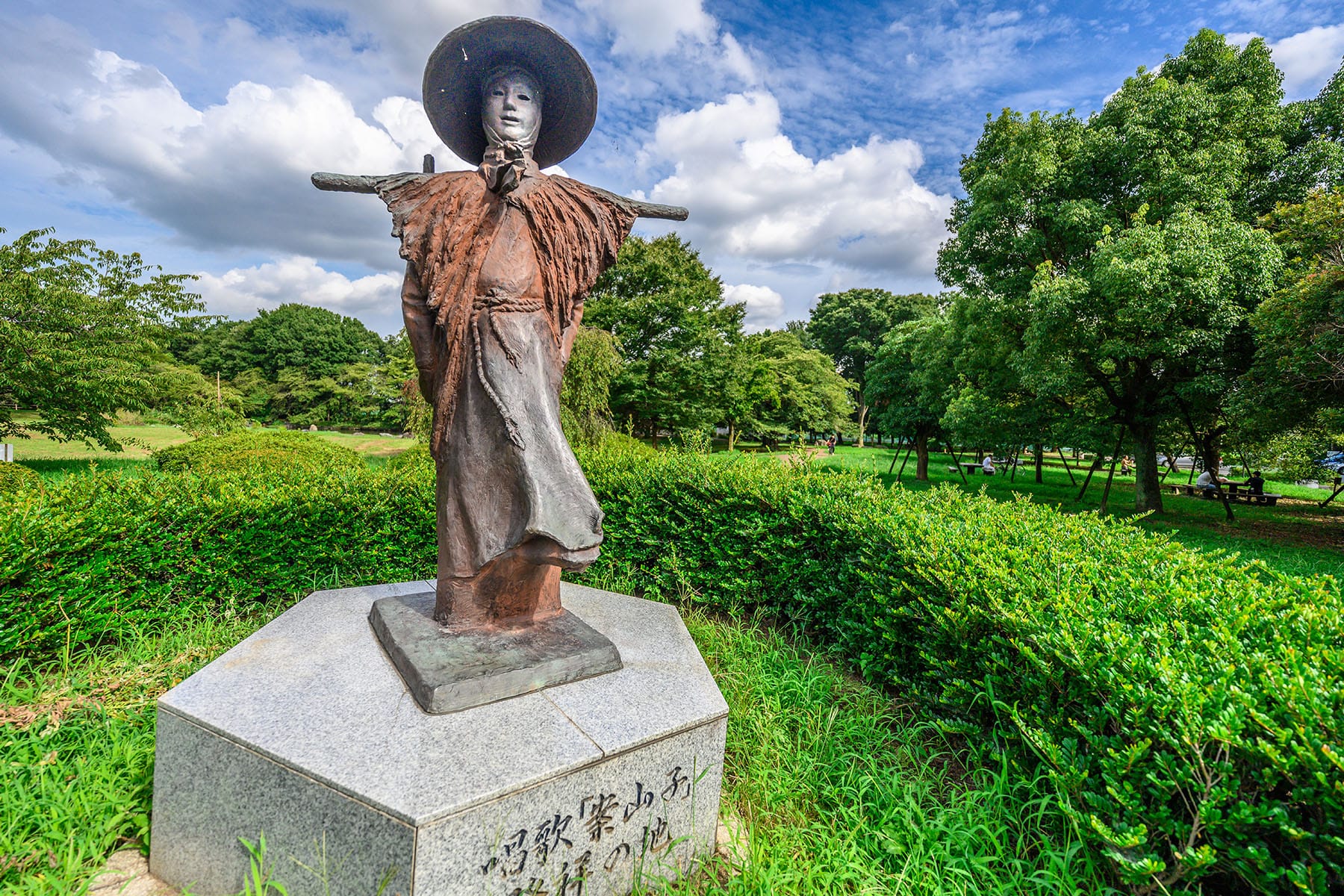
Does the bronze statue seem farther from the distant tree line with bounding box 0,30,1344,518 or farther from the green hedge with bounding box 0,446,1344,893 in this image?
the distant tree line with bounding box 0,30,1344,518

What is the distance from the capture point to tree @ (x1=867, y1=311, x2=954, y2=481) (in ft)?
49.3

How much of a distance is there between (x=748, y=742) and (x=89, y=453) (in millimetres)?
21034

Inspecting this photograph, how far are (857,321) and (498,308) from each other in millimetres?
42922

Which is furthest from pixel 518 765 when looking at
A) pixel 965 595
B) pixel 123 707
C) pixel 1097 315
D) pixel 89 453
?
pixel 89 453

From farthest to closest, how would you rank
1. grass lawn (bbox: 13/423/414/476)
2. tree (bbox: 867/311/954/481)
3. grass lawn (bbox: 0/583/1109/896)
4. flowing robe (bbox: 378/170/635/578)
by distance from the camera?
tree (bbox: 867/311/954/481) < grass lawn (bbox: 13/423/414/476) < flowing robe (bbox: 378/170/635/578) < grass lawn (bbox: 0/583/1109/896)

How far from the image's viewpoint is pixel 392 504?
475 centimetres

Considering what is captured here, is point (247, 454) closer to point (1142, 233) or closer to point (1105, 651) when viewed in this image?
point (1105, 651)

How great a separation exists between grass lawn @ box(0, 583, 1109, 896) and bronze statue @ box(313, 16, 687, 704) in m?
1.19

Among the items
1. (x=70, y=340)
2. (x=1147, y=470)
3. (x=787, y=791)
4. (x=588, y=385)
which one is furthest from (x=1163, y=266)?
(x=70, y=340)

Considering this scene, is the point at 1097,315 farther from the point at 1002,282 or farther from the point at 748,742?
the point at 748,742

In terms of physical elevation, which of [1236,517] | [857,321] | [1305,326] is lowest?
[1236,517]

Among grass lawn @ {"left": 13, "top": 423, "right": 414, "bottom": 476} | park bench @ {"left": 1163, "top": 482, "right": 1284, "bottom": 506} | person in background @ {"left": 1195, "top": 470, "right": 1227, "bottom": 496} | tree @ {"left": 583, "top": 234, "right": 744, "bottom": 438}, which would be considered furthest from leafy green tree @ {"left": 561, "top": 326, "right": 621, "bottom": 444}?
person in background @ {"left": 1195, "top": 470, "right": 1227, "bottom": 496}

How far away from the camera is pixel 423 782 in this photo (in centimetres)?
175

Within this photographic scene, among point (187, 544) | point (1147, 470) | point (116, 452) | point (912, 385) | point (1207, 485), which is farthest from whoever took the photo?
point (912, 385)
